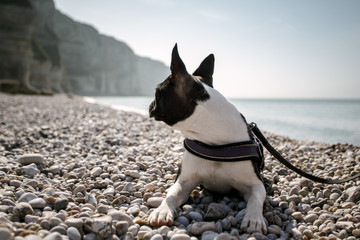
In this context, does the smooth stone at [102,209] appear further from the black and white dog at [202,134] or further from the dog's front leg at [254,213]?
the dog's front leg at [254,213]

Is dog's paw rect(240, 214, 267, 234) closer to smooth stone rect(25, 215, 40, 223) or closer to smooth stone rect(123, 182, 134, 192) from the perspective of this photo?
smooth stone rect(123, 182, 134, 192)

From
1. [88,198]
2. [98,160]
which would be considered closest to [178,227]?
[88,198]

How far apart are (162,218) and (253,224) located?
78 cm

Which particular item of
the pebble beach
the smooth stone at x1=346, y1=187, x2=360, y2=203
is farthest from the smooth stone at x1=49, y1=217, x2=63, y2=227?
the smooth stone at x1=346, y1=187, x2=360, y2=203

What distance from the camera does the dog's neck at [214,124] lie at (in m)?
2.49

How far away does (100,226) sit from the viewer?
1.98 meters

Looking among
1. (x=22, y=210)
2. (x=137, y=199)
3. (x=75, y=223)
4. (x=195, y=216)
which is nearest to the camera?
(x=75, y=223)

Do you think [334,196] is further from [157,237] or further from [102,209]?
[102,209]

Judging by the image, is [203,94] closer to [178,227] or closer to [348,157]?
[178,227]

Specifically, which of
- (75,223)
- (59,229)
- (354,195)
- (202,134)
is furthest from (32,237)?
(354,195)

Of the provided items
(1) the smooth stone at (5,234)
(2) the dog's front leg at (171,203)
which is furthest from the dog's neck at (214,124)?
(1) the smooth stone at (5,234)

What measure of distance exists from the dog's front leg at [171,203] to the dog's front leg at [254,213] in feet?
2.05

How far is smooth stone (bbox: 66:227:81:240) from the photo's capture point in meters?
1.89

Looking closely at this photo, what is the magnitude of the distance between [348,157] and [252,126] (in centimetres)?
288
